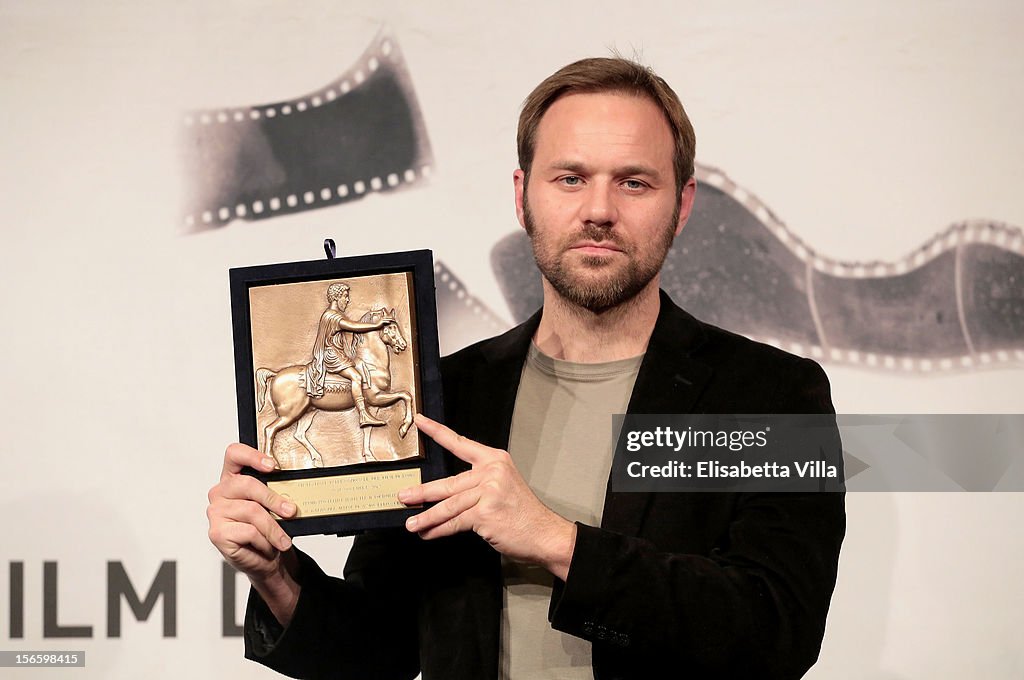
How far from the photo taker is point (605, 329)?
1772 mm

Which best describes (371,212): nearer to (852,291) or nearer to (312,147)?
(312,147)

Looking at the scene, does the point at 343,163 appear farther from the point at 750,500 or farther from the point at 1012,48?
the point at 1012,48

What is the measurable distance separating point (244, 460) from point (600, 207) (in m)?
0.69

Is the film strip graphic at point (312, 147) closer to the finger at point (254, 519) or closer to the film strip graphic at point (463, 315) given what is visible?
the film strip graphic at point (463, 315)

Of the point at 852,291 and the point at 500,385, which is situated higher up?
the point at 852,291

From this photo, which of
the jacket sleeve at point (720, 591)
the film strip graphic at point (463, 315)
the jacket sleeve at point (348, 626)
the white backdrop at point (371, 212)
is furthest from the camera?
the film strip graphic at point (463, 315)

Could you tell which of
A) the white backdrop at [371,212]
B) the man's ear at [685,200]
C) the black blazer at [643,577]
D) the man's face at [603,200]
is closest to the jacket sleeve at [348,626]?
the black blazer at [643,577]

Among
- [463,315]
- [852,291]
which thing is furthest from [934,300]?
[463,315]

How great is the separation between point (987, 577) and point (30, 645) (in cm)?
253

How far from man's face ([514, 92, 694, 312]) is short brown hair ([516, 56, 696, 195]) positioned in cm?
2

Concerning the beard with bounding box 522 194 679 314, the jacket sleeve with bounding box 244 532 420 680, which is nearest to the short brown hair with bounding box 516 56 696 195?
the beard with bounding box 522 194 679 314

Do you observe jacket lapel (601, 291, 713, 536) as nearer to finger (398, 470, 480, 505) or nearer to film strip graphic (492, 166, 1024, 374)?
finger (398, 470, 480, 505)

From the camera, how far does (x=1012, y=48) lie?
267 centimetres

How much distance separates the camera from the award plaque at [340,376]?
1559 mm
